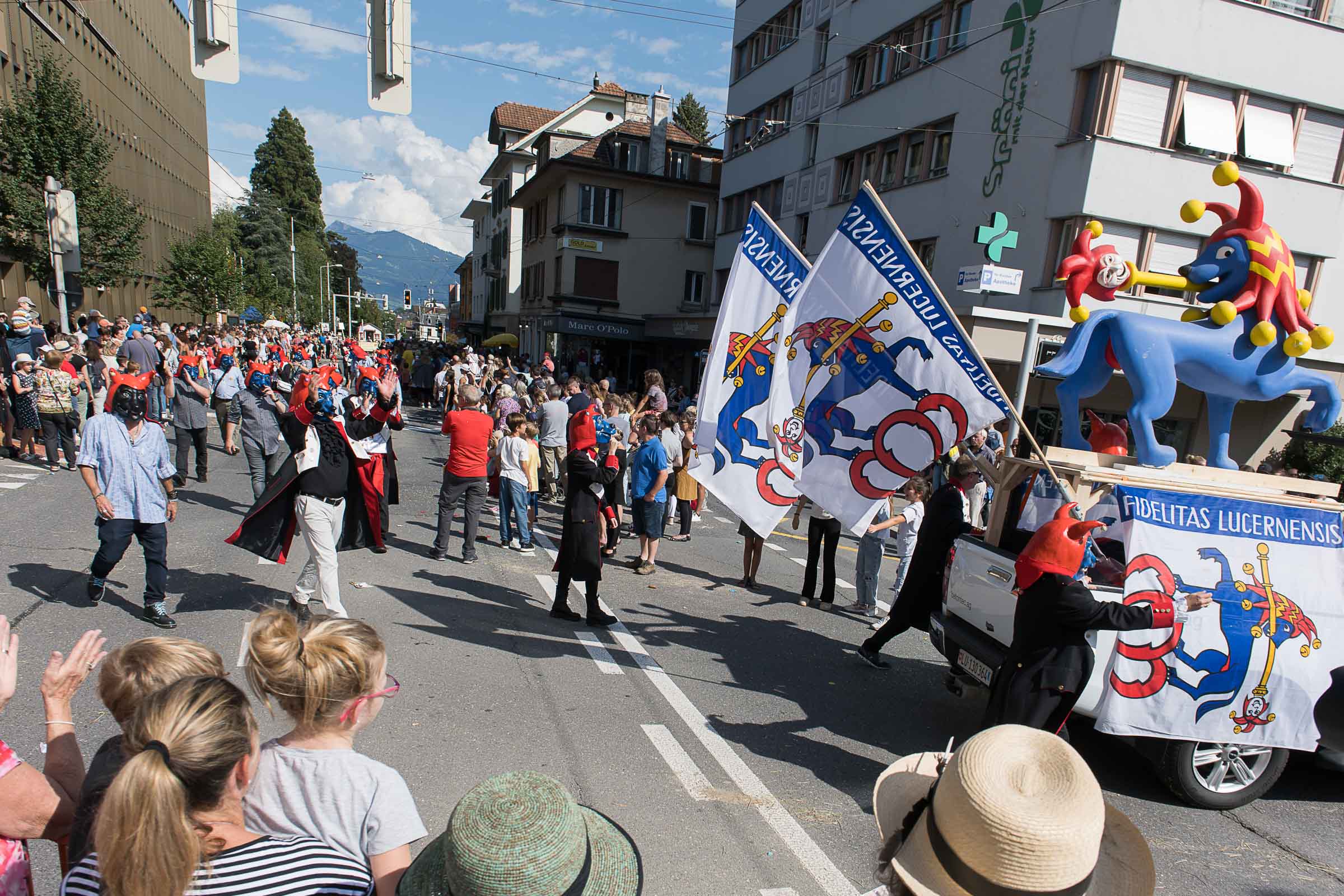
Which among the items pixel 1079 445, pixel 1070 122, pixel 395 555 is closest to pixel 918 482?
pixel 1079 445

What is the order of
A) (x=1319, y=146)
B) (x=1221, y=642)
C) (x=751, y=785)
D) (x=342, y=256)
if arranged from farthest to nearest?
(x=342, y=256) < (x=1319, y=146) < (x=751, y=785) < (x=1221, y=642)

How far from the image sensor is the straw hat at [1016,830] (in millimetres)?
1497

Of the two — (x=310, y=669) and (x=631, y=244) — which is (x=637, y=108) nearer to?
(x=631, y=244)

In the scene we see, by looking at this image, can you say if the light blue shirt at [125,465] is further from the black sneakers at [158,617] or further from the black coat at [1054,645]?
the black coat at [1054,645]

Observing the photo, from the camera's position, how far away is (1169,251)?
14.8 meters

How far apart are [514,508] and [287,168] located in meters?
69.3

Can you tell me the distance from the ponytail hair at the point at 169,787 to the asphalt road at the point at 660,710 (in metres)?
2.22

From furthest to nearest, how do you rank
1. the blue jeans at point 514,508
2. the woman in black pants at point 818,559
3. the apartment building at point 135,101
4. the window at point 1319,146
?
the apartment building at point 135,101 → the window at point 1319,146 → the blue jeans at point 514,508 → the woman in black pants at point 818,559

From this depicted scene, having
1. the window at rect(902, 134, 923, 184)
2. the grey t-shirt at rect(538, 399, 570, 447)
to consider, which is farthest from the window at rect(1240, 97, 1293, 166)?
the grey t-shirt at rect(538, 399, 570, 447)

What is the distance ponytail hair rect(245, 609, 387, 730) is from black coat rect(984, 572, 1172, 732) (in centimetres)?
326

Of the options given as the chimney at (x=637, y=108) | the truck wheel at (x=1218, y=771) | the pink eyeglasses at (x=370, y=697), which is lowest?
the truck wheel at (x=1218, y=771)

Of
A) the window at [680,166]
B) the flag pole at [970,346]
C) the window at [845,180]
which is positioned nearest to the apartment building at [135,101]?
the window at [680,166]

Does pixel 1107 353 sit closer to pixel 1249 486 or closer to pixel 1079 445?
pixel 1079 445

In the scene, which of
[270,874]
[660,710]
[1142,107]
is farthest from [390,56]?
[1142,107]
